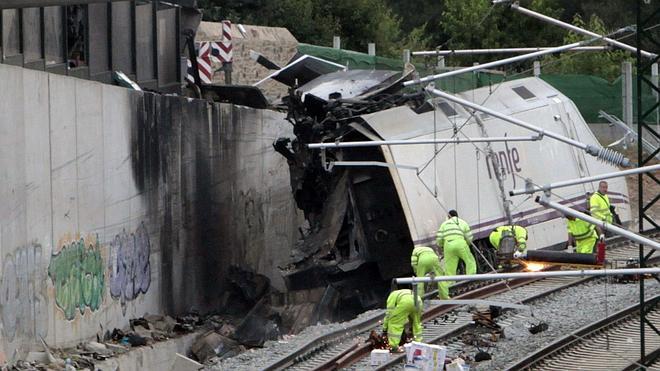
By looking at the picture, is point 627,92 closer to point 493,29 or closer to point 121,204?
point 121,204

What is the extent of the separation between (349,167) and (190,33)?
19.0ft

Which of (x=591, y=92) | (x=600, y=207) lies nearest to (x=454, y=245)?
(x=600, y=207)

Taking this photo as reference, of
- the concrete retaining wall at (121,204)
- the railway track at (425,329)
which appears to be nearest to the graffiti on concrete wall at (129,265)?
the concrete retaining wall at (121,204)

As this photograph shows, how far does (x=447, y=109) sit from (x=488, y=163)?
4.67ft

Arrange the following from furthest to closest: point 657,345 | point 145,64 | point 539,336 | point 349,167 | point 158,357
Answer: point 145,64
point 349,167
point 158,357
point 539,336
point 657,345

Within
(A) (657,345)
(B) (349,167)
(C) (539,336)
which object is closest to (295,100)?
(B) (349,167)

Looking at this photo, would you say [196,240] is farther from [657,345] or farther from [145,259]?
[657,345]

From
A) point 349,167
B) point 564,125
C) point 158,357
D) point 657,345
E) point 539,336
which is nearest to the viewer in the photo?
point 657,345

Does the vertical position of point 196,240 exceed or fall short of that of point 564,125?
it falls short

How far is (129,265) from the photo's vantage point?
23.8 m

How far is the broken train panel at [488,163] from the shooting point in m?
25.8

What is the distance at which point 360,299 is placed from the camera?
A: 26.1 m

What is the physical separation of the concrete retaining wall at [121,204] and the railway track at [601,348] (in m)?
6.98

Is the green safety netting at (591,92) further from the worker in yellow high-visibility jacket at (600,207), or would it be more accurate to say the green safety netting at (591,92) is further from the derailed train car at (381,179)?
the worker in yellow high-visibility jacket at (600,207)
